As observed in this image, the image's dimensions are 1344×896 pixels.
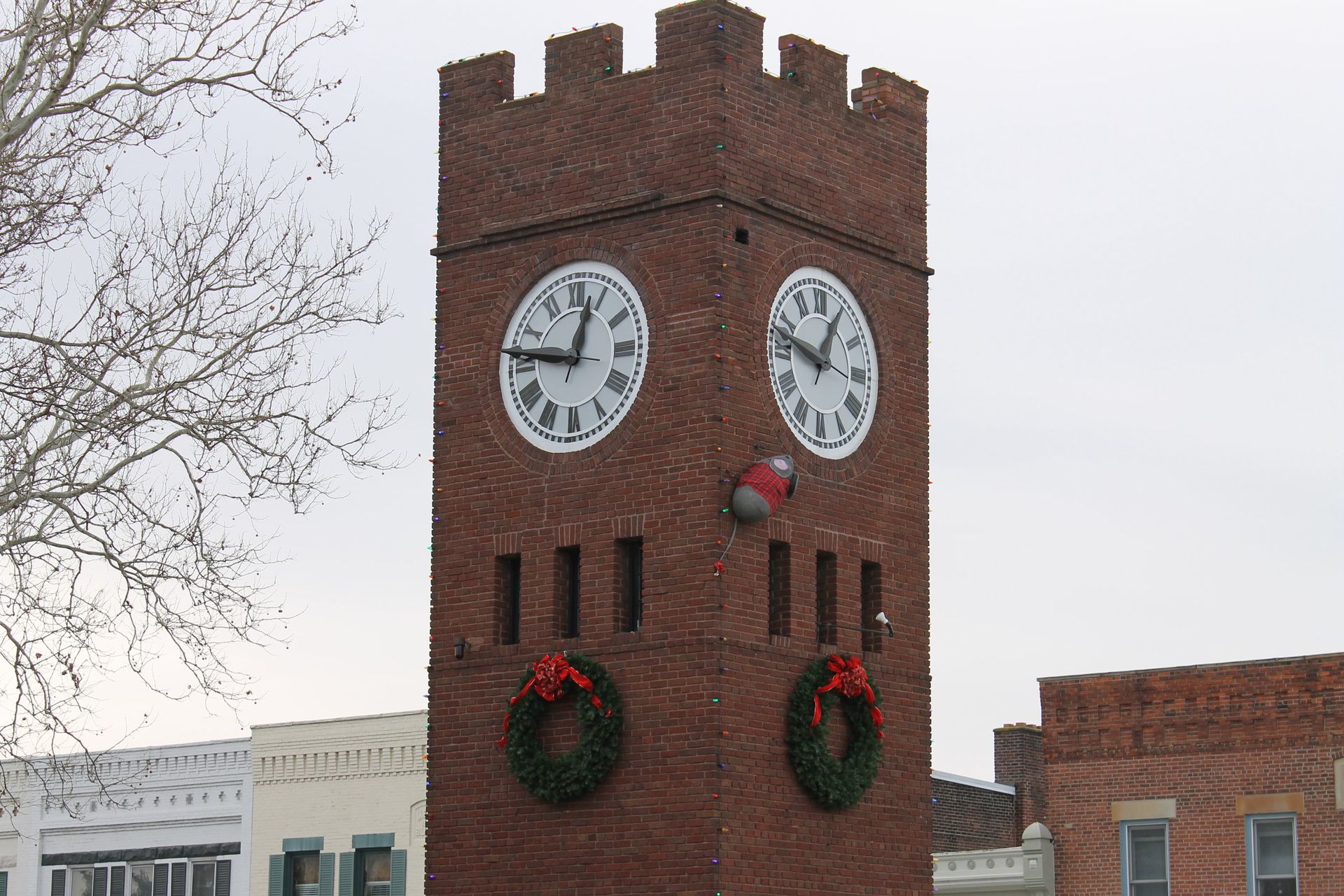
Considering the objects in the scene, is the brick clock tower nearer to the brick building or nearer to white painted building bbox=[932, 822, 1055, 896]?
white painted building bbox=[932, 822, 1055, 896]

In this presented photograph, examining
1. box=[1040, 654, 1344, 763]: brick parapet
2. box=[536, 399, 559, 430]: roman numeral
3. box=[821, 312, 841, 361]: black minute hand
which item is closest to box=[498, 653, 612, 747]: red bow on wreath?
box=[536, 399, 559, 430]: roman numeral

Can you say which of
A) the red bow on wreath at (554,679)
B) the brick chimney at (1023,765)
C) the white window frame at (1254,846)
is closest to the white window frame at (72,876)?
the brick chimney at (1023,765)

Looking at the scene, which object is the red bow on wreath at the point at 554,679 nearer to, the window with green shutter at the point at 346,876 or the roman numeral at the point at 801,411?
the roman numeral at the point at 801,411

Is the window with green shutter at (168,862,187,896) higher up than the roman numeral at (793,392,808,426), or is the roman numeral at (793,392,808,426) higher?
the roman numeral at (793,392,808,426)

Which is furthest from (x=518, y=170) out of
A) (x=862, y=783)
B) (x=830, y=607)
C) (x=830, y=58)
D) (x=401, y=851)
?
(x=401, y=851)

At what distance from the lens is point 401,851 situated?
118 ft

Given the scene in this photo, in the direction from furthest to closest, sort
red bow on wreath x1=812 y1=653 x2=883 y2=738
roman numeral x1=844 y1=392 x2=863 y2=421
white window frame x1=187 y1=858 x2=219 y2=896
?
white window frame x1=187 y1=858 x2=219 y2=896, roman numeral x1=844 y1=392 x2=863 y2=421, red bow on wreath x1=812 y1=653 x2=883 y2=738

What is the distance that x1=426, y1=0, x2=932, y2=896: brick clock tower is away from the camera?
928 inches

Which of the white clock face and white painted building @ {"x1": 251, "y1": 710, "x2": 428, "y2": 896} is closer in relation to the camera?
the white clock face

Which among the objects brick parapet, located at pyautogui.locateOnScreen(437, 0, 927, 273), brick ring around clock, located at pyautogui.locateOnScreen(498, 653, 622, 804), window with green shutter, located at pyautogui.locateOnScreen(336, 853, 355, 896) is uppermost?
brick parapet, located at pyautogui.locateOnScreen(437, 0, 927, 273)

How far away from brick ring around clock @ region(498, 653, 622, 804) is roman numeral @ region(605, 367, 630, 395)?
262 centimetres

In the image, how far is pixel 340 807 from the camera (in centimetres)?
3712

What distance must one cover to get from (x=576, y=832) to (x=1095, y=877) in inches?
551

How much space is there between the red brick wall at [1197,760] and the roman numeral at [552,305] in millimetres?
13778
